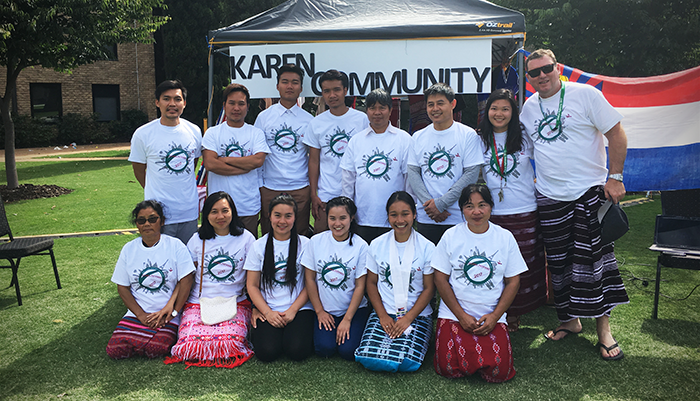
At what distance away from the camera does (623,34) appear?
11438 millimetres

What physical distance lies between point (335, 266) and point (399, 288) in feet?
1.58

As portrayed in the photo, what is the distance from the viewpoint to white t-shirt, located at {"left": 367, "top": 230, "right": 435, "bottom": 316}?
3238 millimetres

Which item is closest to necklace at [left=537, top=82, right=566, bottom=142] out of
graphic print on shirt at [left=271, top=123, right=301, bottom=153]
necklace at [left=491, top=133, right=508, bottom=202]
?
necklace at [left=491, top=133, right=508, bottom=202]

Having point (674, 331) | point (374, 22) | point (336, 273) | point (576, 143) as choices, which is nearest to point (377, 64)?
point (374, 22)

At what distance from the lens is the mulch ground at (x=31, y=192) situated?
9.58 metres

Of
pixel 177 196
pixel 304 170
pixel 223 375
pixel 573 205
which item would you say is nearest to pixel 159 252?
pixel 177 196

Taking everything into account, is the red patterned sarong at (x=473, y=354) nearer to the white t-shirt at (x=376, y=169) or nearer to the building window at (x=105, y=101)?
the white t-shirt at (x=376, y=169)

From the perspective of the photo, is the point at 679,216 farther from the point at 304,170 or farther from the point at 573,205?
the point at 304,170

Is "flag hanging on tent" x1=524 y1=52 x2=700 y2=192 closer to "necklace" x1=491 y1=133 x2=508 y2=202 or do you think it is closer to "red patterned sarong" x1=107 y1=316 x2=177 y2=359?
"necklace" x1=491 y1=133 x2=508 y2=202

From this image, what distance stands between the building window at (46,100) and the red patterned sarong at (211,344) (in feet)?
65.7

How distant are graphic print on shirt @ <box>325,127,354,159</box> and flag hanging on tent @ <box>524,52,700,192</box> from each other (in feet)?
8.67

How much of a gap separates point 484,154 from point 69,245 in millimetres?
5420

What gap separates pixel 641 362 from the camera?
123 inches

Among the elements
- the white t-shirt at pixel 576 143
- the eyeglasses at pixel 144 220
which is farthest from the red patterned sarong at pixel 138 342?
the white t-shirt at pixel 576 143
